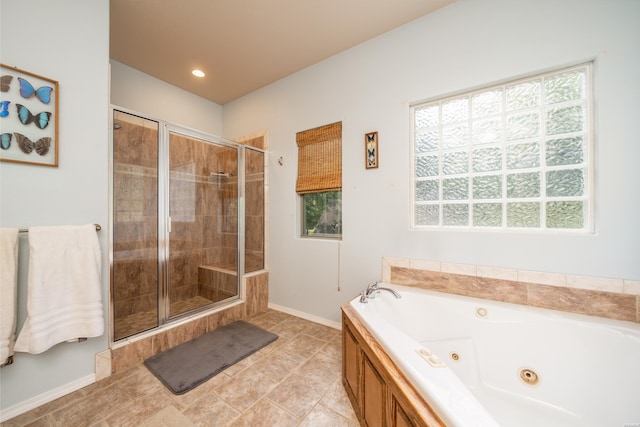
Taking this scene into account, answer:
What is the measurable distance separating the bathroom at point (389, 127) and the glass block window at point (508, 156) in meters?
0.10

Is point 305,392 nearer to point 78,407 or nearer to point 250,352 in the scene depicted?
point 250,352

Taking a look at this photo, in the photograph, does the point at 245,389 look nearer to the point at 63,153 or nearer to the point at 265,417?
the point at 265,417

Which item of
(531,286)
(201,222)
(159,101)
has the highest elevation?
(159,101)

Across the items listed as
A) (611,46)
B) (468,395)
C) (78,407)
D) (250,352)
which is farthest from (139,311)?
(611,46)

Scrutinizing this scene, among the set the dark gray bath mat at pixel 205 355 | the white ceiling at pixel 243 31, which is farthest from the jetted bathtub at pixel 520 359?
the white ceiling at pixel 243 31

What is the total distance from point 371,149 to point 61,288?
8.12ft

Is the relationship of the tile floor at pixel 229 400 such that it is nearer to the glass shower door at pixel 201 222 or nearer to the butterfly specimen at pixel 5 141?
the glass shower door at pixel 201 222

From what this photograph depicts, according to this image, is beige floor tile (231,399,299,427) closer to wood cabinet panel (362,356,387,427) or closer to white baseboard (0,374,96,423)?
wood cabinet panel (362,356,387,427)

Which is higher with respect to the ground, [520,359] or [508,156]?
[508,156]

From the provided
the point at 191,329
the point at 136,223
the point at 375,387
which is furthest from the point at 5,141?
the point at 375,387

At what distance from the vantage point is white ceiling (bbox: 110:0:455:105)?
1.90 m

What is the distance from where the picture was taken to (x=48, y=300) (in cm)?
142

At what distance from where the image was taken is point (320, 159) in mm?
2625

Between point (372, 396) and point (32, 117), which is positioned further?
point (32, 117)
